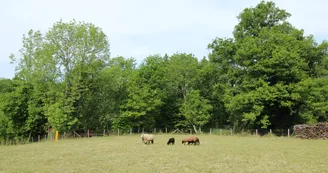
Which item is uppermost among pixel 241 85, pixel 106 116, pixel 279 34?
pixel 279 34

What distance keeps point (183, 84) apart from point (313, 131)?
24503 mm

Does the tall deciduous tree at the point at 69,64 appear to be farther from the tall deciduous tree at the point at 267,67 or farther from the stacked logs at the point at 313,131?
the stacked logs at the point at 313,131

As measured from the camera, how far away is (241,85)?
41.3 metres

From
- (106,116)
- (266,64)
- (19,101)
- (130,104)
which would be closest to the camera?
(266,64)

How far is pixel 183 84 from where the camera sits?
51844mm

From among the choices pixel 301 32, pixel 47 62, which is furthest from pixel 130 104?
pixel 301 32

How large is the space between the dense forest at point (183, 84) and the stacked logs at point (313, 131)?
208 inches

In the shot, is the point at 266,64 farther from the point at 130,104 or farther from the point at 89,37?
the point at 89,37

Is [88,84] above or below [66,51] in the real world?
below

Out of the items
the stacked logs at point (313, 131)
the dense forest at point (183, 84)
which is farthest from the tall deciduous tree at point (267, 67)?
the stacked logs at point (313, 131)

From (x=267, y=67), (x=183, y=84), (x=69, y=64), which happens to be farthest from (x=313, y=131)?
(x=69, y=64)

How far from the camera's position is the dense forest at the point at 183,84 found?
125 feet

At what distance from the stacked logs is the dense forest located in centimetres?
528

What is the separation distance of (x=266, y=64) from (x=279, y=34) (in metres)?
4.38
